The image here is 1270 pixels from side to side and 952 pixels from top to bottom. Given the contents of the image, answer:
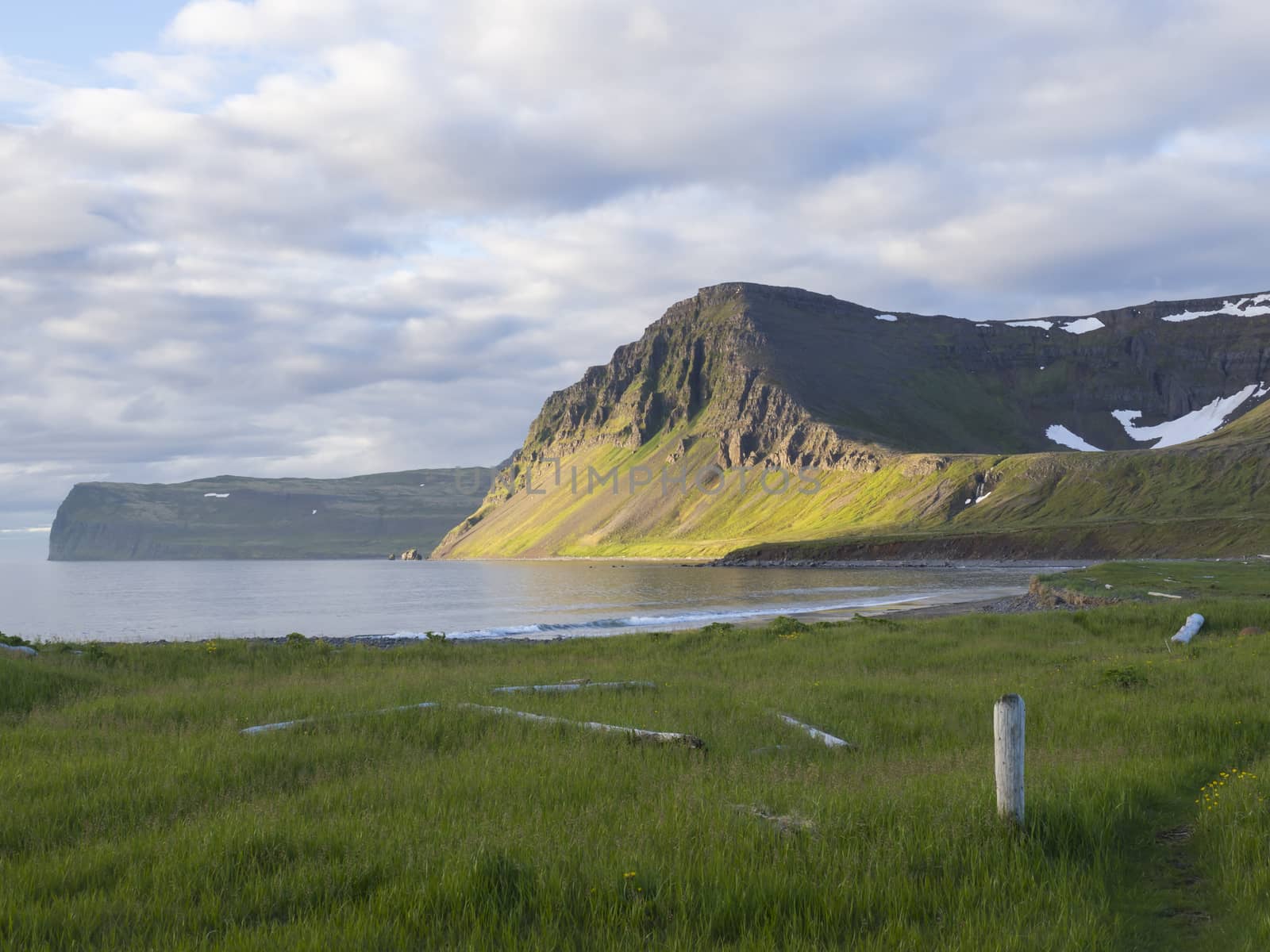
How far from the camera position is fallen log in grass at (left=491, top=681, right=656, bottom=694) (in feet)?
58.9

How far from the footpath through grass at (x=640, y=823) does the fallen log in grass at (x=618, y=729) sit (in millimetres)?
232

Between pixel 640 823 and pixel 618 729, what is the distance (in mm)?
4738

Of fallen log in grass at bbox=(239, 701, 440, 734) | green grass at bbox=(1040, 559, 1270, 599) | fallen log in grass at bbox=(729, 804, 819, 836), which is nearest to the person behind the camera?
fallen log in grass at bbox=(729, 804, 819, 836)

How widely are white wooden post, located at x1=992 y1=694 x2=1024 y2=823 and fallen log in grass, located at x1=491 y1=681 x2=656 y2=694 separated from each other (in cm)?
1135

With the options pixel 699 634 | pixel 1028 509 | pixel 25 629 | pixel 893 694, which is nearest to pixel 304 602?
pixel 25 629

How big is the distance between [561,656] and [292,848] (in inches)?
852

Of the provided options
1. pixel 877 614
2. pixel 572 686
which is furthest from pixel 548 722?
pixel 877 614

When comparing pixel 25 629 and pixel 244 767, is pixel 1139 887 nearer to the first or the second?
pixel 244 767

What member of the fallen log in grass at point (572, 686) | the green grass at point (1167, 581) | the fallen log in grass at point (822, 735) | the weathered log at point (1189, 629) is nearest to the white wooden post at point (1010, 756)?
the fallen log in grass at point (822, 735)

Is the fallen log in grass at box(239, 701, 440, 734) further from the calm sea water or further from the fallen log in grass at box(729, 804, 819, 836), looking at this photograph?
the calm sea water

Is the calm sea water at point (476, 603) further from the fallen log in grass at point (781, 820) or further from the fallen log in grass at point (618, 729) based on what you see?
the fallen log in grass at point (781, 820)

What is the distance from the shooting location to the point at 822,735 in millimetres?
13039

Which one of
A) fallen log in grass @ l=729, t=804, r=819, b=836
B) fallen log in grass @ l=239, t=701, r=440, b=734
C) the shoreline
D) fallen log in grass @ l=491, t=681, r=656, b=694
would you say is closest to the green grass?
the shoreline

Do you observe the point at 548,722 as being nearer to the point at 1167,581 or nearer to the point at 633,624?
A: the point at 633,624
